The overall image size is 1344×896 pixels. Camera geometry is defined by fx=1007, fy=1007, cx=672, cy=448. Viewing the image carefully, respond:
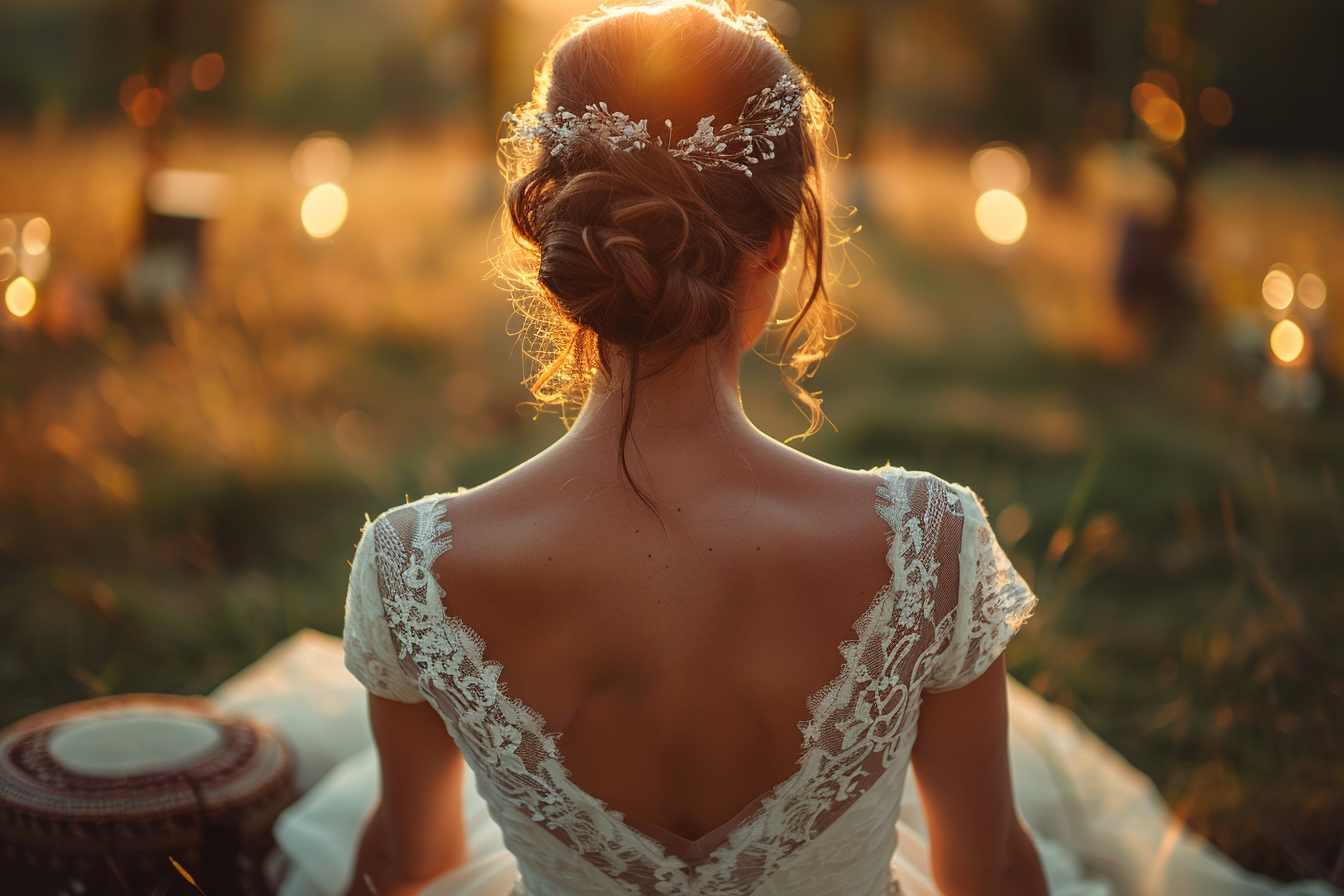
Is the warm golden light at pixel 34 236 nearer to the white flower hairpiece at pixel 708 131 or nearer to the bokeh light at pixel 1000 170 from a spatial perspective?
the white flower hairpiece at pixel 708 131

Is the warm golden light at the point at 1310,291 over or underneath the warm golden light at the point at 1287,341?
over

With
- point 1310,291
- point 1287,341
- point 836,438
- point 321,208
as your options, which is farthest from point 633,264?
point 321,208

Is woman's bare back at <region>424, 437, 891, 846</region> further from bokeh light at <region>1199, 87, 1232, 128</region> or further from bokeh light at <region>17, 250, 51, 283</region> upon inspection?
bokeh light at <region>1199, 87, 1232, 128</region>

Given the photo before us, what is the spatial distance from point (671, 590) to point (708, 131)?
0.59 metres

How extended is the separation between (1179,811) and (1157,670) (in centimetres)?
98

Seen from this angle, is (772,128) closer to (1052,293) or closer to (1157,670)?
(1157,670)

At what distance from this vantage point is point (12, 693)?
3193 mm

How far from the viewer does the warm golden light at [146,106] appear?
5750 millimetres

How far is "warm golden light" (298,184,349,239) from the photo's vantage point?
676 centimetres

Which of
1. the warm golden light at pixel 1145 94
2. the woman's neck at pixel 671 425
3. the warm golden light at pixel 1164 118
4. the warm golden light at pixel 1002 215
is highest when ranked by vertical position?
the warm golden light at pixel 1145 94

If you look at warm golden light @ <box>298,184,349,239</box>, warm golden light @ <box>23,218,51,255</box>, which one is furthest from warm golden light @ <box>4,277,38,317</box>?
warm golden light @ <box>298,184,349,239</box>

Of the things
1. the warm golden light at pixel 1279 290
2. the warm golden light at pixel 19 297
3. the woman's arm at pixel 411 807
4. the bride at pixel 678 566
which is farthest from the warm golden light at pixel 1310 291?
the warm golden light at pixel 19 297

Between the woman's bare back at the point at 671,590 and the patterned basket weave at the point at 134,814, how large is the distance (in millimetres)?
1045

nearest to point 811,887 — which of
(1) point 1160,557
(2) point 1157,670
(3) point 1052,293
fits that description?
(2) point 1157,670
